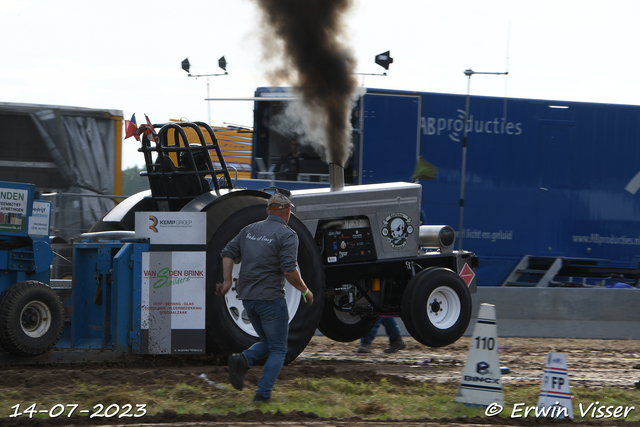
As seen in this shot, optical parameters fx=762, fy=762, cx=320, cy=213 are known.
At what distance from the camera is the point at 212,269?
22.2ft

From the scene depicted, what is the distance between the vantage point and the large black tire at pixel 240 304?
22.2 ft

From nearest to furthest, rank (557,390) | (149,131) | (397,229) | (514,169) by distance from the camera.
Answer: (557,390) < (149,131) < (397,229) < (514,169)

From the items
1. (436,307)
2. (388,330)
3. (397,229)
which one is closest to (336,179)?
(397,229)

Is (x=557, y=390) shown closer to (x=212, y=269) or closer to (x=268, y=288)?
(x=268, y=288)

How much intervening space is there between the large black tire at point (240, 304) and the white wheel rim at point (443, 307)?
1548 millimetres

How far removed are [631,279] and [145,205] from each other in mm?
10430

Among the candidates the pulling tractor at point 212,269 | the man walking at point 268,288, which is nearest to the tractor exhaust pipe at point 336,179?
the pulling tractor at point 212,269

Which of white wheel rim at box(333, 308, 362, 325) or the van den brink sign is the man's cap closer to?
the van den brink sign

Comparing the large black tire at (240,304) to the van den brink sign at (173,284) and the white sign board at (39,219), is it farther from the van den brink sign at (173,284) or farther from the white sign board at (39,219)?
the white sign board at (39,219)

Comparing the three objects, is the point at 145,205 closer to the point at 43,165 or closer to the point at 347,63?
the point at 347,63

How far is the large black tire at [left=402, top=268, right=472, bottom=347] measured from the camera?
7996 mm

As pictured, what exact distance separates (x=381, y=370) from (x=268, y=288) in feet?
8.05

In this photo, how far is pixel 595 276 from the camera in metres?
14.5

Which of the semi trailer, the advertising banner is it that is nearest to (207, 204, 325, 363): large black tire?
the advertising banner
